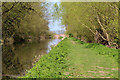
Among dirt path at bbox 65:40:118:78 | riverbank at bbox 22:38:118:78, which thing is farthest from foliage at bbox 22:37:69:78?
dirt path at bbox 65:40:118:78

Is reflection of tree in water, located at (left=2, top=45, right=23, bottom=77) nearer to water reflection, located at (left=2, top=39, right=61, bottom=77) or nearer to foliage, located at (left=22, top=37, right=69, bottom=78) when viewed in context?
water reflection, located at (left=2, top=39, right=61, bottom=77)

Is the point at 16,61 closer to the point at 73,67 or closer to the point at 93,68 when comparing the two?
the point at 73,67

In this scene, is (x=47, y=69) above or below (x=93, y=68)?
above

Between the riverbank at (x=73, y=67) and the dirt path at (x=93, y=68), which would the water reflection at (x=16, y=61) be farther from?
the dirt path at (x=93, y=68)

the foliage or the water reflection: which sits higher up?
the foliage

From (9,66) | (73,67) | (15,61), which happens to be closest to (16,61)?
(15,61)

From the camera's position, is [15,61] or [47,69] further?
[15,61]

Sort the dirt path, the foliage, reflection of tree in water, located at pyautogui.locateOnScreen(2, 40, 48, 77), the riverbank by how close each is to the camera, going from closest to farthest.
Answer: the foliage → the riverbank → the dirt path → reflection of tree in water, located at pyautogui.locateOnScreen(2, 40, 48, 77)

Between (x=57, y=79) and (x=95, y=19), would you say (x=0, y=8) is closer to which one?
(x=57, y=79)

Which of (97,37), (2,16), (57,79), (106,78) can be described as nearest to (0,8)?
(2,16)

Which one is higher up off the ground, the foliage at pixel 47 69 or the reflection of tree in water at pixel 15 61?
the foliage at pixel 47 69

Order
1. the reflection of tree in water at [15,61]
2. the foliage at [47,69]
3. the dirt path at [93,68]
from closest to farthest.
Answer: the foliage at [47,69] → the dirt path at [93,68] → the reflection of tree in water at [15,61]

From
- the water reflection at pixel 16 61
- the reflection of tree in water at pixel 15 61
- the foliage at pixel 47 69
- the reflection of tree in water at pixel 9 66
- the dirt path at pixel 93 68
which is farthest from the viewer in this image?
the reflection of tree in water at pixel 15 61

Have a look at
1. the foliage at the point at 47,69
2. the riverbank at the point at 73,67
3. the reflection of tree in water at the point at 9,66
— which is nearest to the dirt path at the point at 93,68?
the riverbank at the point at 73,67
